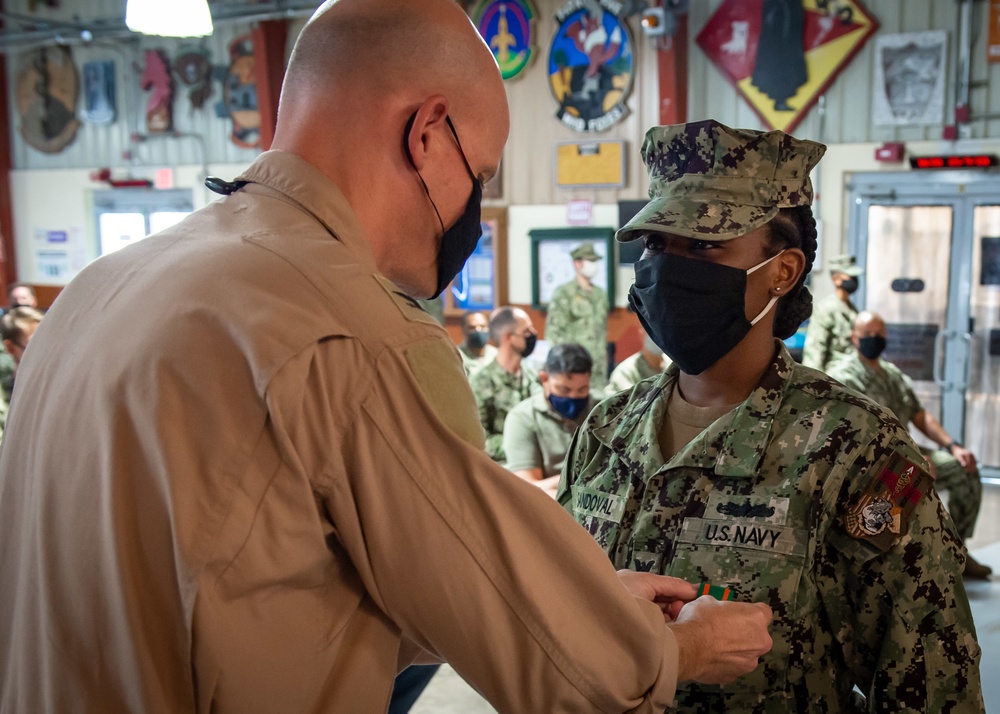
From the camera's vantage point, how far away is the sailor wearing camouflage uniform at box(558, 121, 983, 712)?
1471mm

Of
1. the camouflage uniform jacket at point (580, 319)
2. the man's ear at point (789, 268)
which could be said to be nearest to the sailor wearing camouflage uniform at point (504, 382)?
the camouflage uniform jacket at point (580, 319)

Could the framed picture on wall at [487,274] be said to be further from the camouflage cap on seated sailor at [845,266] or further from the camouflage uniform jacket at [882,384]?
the camouflage uniform jacket at [882,384]

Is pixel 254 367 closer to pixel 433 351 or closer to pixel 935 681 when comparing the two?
pixel 433 351

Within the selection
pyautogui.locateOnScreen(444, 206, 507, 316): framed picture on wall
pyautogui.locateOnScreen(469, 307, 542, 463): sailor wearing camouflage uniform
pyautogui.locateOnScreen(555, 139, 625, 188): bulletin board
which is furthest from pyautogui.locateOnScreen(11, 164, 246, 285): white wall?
pyautogui.locateOnScreen(469, 307, 542, 463): sailor wearing camouflage uniform

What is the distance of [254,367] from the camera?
0.93 meters

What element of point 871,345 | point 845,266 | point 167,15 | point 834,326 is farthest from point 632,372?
point 167,15

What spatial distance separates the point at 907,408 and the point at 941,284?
7.67 feet

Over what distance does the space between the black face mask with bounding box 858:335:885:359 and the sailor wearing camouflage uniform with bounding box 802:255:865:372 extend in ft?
4.02

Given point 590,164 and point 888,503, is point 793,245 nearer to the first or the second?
point 888,503

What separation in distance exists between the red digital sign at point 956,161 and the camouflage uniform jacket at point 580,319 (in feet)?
8.96

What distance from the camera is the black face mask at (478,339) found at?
6863 millimetres

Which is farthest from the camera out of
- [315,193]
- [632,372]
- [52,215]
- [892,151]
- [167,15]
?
[52,215]

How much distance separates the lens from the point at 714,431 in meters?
1.69

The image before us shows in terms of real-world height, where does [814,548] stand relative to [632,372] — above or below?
above
